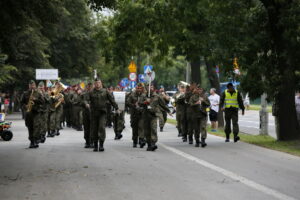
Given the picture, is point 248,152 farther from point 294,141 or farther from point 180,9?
point 180,9

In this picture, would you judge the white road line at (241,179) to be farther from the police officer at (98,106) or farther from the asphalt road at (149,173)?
the police officer at (98,106)

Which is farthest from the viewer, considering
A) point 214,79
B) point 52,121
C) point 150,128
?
point 214,79

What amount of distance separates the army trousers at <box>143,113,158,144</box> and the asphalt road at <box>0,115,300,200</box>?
1.35 feet

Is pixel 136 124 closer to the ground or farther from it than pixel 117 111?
closer to the ground

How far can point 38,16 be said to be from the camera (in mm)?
14992

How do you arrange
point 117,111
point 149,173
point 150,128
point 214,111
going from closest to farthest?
point 149,173 < point 150,128 < point 117,111 < point 214,111

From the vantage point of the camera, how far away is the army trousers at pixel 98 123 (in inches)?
667

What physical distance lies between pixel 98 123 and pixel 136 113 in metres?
1.79

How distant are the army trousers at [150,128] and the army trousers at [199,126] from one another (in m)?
1.60

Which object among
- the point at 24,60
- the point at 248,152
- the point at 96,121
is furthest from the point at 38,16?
the point at 24,60

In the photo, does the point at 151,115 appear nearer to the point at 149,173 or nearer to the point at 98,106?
the point at 98,106

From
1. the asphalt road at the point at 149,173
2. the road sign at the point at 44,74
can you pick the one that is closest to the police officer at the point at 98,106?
the asphalt road at the point at 149,173

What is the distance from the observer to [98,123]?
56.4ft

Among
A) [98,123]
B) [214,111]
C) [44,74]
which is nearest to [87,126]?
[98,123]
